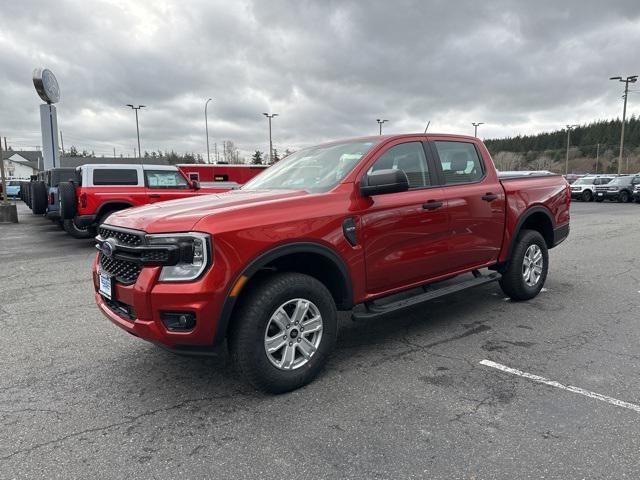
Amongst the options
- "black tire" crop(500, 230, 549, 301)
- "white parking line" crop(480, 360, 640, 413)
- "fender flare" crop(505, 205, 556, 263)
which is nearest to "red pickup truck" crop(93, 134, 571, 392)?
"fender flare" crop(505, 205, 556, 263)

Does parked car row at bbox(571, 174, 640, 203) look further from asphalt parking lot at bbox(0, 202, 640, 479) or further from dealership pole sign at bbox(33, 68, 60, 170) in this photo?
dealership pole sign at bbox(33, 68, 60, 170)

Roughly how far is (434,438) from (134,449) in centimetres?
171

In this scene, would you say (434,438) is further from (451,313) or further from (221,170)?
(221,170)

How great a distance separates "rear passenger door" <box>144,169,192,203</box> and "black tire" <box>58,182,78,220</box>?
1.58m

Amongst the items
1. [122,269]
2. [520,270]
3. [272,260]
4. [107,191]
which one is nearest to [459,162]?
[520,270]

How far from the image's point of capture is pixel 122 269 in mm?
3211

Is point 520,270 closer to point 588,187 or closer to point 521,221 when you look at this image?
point 521,221

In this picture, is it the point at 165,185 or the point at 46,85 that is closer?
the point at 165,185

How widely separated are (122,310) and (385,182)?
210cm

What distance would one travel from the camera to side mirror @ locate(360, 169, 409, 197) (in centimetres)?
354

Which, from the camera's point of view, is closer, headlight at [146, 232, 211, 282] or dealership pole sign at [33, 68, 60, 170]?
headlight at [146, 232, 211, 282]

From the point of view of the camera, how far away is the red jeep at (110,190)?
9.91m

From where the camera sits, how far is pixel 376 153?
3.95 metres

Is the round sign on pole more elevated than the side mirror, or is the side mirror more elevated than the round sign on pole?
the round sign on pole
